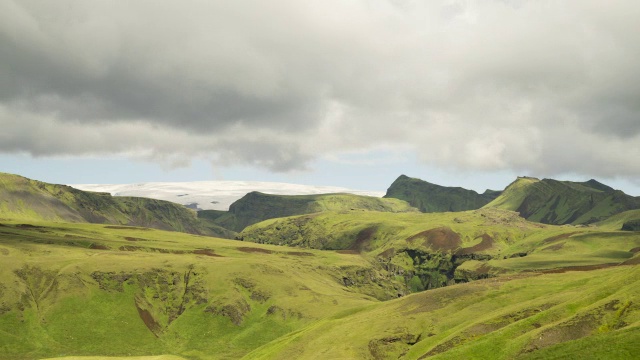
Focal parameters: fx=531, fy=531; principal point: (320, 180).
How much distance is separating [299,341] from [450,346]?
60.3 metres

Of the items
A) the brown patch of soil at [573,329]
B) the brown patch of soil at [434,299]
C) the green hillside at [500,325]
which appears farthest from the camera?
the brown patch of soil at [434,299]

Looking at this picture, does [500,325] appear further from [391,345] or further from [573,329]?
[391,345]

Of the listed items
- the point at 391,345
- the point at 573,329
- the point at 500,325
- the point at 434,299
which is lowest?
the point at 391,345

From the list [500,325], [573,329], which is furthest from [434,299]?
[573,329]

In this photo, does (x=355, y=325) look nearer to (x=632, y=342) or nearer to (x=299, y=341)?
(x=299, y=341)

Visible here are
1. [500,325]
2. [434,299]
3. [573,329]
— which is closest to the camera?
[573,329]

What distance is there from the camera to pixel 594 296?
106188 millimetres

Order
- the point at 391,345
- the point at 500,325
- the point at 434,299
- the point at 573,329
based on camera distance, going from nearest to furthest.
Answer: the point at 573,329, the point at 500,325, the point at 391,345, the point at 434,299

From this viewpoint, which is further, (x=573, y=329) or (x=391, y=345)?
(x=391, y=345)

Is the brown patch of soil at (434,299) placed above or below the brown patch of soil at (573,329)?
below

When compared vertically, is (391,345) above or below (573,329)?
below

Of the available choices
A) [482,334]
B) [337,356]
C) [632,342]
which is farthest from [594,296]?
[337,356]

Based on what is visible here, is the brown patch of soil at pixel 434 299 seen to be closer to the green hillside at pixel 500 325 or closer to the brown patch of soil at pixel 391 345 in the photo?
the green hillside at pixel 500 325

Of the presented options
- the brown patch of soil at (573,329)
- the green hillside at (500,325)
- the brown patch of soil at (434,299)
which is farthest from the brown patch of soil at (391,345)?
the brown patch of soil at (573,329)
